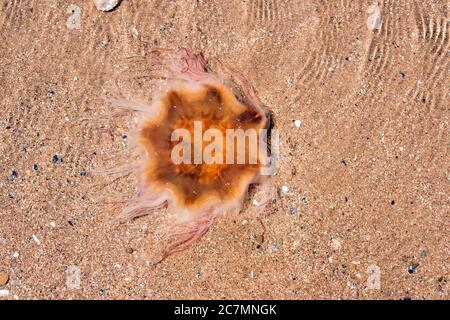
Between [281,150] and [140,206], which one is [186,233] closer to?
[140,206]

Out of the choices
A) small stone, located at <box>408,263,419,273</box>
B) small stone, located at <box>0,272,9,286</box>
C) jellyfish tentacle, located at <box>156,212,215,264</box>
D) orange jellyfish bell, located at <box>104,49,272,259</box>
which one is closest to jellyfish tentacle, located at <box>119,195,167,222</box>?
orange jellyfish bell, located at <box>104,49,272,259</box>

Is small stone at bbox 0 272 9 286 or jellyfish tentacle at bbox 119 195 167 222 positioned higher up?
jellyfish tentacle at bbox 119 195 167 222

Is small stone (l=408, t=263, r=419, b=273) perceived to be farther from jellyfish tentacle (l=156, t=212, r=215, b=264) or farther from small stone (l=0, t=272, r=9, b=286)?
small stone (l=0, t=272, r=9, b=286)

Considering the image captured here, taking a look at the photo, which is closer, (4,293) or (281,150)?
(4,293)

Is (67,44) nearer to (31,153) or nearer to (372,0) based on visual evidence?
(31,153)

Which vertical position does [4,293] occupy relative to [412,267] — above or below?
below

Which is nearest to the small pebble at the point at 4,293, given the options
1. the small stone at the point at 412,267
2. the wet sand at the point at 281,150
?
the wet sand at the point at 281,150

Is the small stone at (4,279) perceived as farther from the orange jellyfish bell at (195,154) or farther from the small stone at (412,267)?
the small stone at (412,267)

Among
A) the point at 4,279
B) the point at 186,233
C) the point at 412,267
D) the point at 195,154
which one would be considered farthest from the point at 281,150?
the point at 4,279

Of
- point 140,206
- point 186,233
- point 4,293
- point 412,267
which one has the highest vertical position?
point 140,206

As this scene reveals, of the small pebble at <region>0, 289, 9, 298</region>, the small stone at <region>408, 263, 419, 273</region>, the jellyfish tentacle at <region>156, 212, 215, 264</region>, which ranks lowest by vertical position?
the small pebble at <region>0, 289, 9, 298</region>
